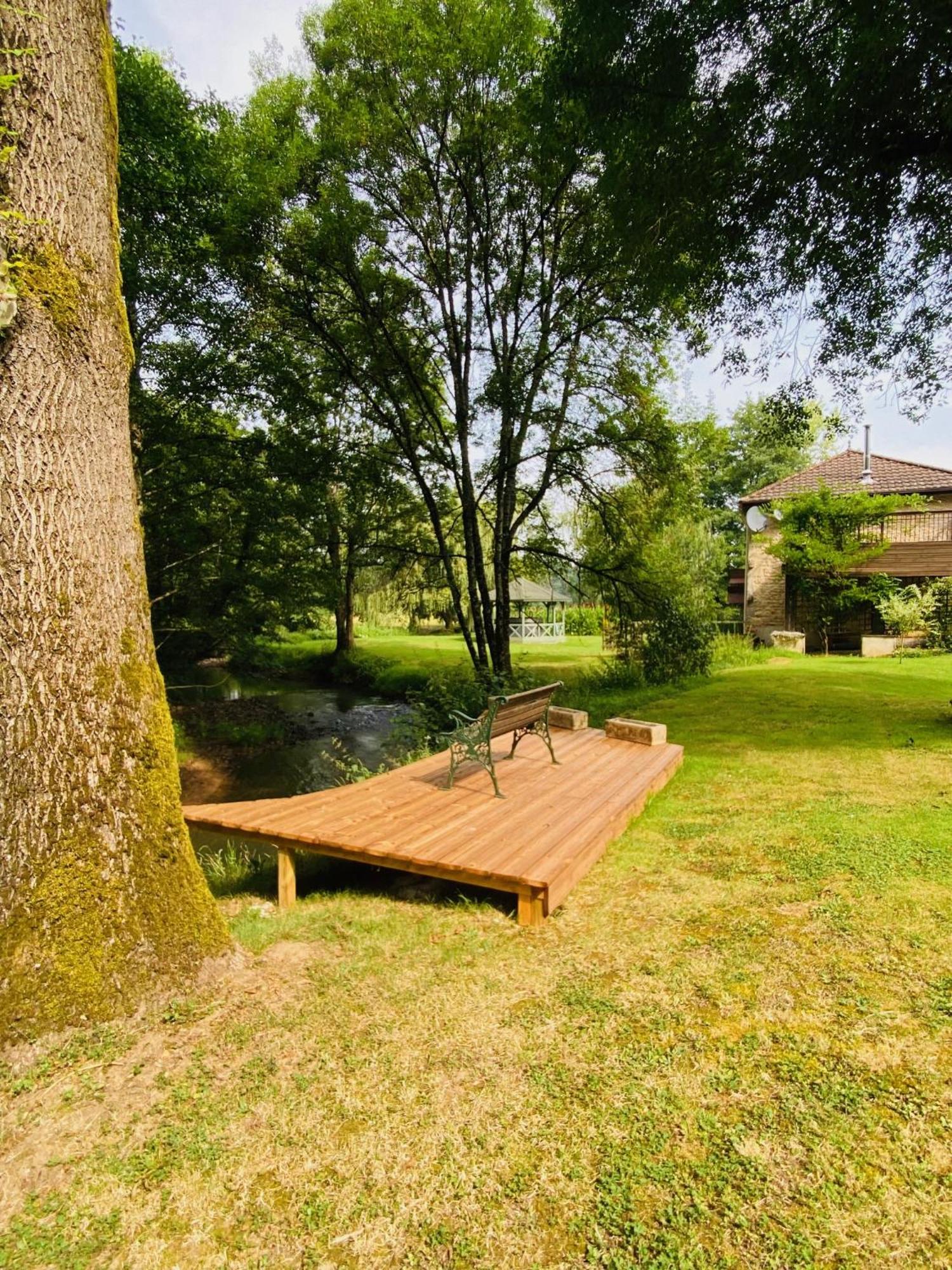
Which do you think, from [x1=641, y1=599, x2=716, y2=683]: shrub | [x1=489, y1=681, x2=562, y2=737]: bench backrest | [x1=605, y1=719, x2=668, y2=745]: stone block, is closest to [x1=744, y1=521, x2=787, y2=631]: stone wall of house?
[x1=641, y1=599, x2=716, y2=683]: shrub

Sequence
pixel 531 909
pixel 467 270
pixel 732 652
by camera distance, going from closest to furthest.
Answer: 1. pixel 531 909
2. pixel 467 270
3. pixel 732 652

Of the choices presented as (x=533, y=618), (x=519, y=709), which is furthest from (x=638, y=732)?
(x=533, y=618)

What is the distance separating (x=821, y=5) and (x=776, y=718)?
8254mm

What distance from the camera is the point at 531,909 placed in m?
3.70

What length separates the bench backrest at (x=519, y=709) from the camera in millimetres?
5512

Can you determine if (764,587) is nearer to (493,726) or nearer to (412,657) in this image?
(412,657)

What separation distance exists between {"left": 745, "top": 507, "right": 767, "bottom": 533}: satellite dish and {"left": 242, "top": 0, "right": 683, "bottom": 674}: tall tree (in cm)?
1181

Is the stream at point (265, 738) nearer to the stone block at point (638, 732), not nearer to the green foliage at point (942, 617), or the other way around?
the stone block at point (638, 732)

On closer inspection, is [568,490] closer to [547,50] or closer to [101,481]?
[547,50]

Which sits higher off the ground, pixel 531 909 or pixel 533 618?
pixel 533 618

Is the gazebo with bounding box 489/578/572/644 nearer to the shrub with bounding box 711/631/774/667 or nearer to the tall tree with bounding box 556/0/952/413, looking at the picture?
the shrub with bounding box 711/631/774/667

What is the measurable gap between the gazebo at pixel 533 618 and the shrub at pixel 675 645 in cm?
1643

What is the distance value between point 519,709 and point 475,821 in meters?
1.42

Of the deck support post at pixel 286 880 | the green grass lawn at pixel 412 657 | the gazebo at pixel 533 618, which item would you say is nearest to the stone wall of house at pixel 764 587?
the green grass lawn at pixel 412 657
